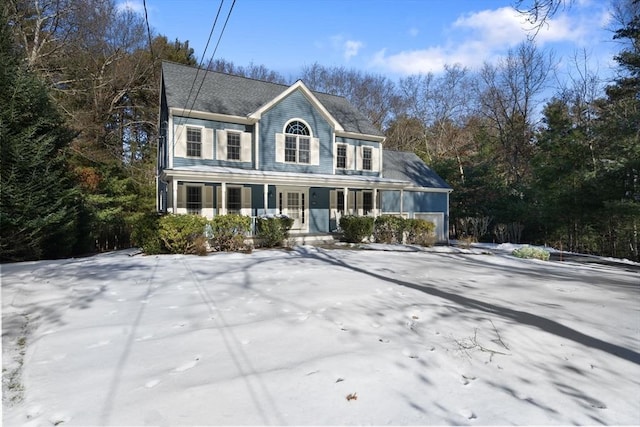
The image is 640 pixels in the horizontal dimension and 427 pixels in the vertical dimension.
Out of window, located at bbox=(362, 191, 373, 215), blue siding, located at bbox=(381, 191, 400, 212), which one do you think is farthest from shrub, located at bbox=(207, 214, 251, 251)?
blue siding, located at bbox=(381, 191, 400, 212)

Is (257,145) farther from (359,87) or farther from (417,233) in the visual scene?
(359,87)

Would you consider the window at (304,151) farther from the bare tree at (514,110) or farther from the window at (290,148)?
the bare tree at (514,110)

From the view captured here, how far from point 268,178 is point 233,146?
2.60 meters

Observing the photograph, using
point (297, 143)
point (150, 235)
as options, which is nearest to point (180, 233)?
point (150, 235)

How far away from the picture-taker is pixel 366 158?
19.7m

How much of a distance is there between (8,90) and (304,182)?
33.9ft

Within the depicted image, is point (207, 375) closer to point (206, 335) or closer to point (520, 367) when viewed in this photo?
point (206, 335)

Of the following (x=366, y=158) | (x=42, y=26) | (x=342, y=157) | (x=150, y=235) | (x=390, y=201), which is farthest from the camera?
(x=390, y=201)

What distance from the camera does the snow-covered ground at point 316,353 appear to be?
2.64 meters

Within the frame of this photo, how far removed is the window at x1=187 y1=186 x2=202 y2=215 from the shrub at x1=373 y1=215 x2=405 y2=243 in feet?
25.7

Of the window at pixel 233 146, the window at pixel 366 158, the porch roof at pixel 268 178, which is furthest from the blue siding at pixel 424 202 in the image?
the window at pixel 233 146

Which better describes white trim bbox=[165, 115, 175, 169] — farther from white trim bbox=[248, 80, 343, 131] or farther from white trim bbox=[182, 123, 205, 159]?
white trim bbox=[248, 80, 343, 131]

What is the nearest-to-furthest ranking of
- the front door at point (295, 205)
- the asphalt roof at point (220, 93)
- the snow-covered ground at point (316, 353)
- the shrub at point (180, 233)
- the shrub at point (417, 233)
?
the snow-covered ground at point (316, 353), the shrub at point (180, 233), the asphalt roof at point (220, 93), the shrub at point (417, 233), the front door at point (295, 205)

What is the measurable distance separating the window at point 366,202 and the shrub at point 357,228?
141 inches
